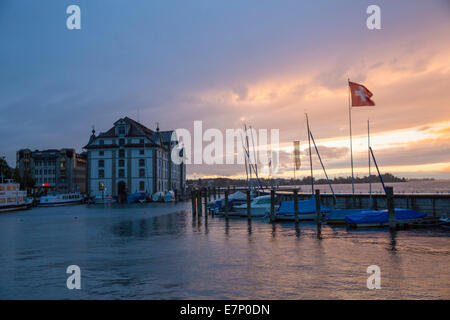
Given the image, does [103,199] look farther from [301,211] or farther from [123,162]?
[301,211]

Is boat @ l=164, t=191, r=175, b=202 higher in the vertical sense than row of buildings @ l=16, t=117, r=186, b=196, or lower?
lower

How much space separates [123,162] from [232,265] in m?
81.7

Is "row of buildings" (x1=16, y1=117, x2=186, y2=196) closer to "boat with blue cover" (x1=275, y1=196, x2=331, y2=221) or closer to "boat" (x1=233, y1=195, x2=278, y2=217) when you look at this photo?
"boat" (x1=233, y1=195, x2=278, y2=217)

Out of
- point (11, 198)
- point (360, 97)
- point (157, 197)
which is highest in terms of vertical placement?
point (360, 97)

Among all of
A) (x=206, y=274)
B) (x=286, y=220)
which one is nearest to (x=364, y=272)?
(x=206, y=274)

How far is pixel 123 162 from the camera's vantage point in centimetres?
9562

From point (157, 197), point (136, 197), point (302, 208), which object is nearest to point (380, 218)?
point (302, 208)

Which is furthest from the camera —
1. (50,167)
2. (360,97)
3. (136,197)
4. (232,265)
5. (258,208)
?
(50,167)

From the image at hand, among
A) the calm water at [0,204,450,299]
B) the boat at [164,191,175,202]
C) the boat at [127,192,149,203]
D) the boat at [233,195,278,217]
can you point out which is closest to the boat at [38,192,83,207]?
the boat at [127,192,149,203]

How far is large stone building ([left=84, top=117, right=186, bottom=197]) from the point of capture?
312 ft

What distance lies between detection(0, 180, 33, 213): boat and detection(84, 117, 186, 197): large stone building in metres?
16.4

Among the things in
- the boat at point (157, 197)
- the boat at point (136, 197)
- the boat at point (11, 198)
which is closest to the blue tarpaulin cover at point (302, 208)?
the boat at point (136, 197)

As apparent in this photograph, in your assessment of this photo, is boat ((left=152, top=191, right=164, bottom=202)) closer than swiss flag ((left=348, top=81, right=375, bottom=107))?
No
